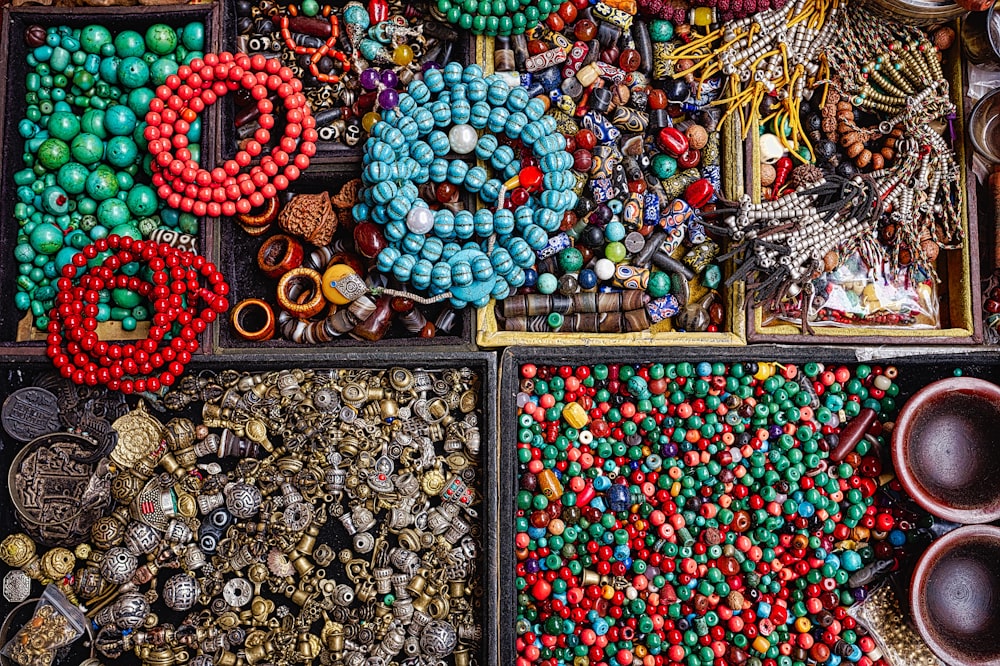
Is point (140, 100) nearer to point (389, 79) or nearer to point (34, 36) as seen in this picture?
point (34, 36)

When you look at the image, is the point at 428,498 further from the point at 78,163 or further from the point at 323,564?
the point at 78,163

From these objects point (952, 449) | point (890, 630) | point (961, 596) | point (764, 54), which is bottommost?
point (890, 630)

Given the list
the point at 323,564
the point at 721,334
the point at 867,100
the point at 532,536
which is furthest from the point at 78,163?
the point at 867,100

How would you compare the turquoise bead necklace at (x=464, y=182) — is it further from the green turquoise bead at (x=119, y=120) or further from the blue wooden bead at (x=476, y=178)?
the green turquoise bead at (x=119, y=120)

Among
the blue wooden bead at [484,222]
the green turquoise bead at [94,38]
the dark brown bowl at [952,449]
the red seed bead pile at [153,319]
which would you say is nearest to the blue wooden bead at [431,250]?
the blue wooden bead at [484,222]

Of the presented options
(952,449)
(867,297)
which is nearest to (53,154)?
(867,297)

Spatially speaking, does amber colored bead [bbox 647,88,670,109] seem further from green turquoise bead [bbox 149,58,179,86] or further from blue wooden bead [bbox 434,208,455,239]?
green turquoise bead [bbox 149,58,179,86]

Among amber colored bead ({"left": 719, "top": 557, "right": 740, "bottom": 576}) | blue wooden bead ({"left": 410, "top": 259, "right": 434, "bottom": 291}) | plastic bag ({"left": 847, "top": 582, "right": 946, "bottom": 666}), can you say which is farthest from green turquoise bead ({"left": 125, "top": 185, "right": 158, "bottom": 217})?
plastic bag ({"left": 847, "top": 582, "right": 946, "bottom": 666})
